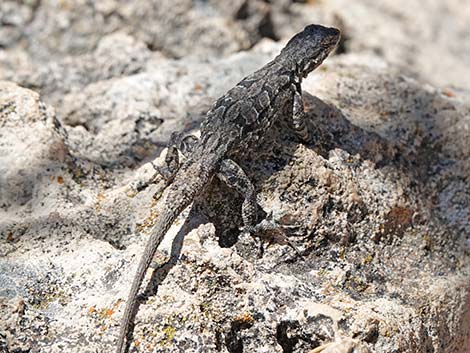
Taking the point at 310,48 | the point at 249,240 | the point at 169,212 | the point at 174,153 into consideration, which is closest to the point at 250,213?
the point at 249,240

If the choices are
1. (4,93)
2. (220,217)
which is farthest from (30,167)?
Answer: (220,217)

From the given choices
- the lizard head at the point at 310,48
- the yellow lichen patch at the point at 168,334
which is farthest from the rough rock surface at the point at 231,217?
the lizard head at the point at 310,48

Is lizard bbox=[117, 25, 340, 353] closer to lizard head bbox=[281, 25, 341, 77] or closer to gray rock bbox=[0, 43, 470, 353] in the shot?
lizard head bbox=[281, 25, 341, 77]

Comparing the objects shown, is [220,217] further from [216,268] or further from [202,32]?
[202,32]

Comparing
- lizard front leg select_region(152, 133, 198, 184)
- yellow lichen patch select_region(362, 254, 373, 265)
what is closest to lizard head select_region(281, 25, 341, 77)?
lizard front leg select_region(152, 133, 198, 184)

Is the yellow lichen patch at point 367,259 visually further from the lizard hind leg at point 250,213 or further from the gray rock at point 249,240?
the lizard hind leg at point 250,213
